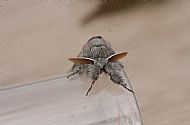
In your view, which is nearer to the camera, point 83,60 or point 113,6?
point 83,60

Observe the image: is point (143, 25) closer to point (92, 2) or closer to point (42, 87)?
point (92, 2)

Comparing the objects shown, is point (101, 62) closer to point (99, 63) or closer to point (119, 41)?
point (99, 63)

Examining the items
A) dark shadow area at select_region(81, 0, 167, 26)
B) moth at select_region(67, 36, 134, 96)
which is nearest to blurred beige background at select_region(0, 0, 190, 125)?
dark shadow area at select_region(81, 0, 167, 26)

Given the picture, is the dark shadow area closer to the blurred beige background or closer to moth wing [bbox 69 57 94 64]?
the blurred beige background

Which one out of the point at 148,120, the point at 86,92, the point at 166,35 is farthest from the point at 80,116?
the point at 166,35

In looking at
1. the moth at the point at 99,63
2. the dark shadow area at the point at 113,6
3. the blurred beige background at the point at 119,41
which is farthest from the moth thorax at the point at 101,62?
the dark shadow area at the point at 113,6

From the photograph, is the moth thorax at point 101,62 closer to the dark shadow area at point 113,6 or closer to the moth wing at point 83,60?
the moth wing at point 83,60

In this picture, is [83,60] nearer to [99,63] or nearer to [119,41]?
[99,63]

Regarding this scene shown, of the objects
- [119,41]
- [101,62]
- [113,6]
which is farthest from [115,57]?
[113,6]
